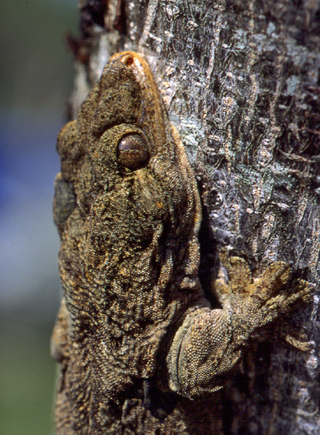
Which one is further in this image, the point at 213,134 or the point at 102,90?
the point at 102,90

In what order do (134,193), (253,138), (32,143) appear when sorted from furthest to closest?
(32,143), (134,193), (253,138)

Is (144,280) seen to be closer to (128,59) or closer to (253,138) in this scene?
(253,138)

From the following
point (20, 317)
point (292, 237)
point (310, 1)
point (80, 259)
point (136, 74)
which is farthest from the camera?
point (20, 317)

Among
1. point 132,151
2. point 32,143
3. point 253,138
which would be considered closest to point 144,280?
point 132,151

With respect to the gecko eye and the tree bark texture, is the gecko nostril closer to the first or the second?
the tree bark texture

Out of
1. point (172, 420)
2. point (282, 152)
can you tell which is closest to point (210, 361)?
point (172, 420)

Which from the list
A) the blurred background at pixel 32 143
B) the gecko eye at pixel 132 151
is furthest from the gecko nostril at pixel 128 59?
the blurred background at pixel 32 143

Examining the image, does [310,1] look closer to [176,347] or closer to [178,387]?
[176,347]
